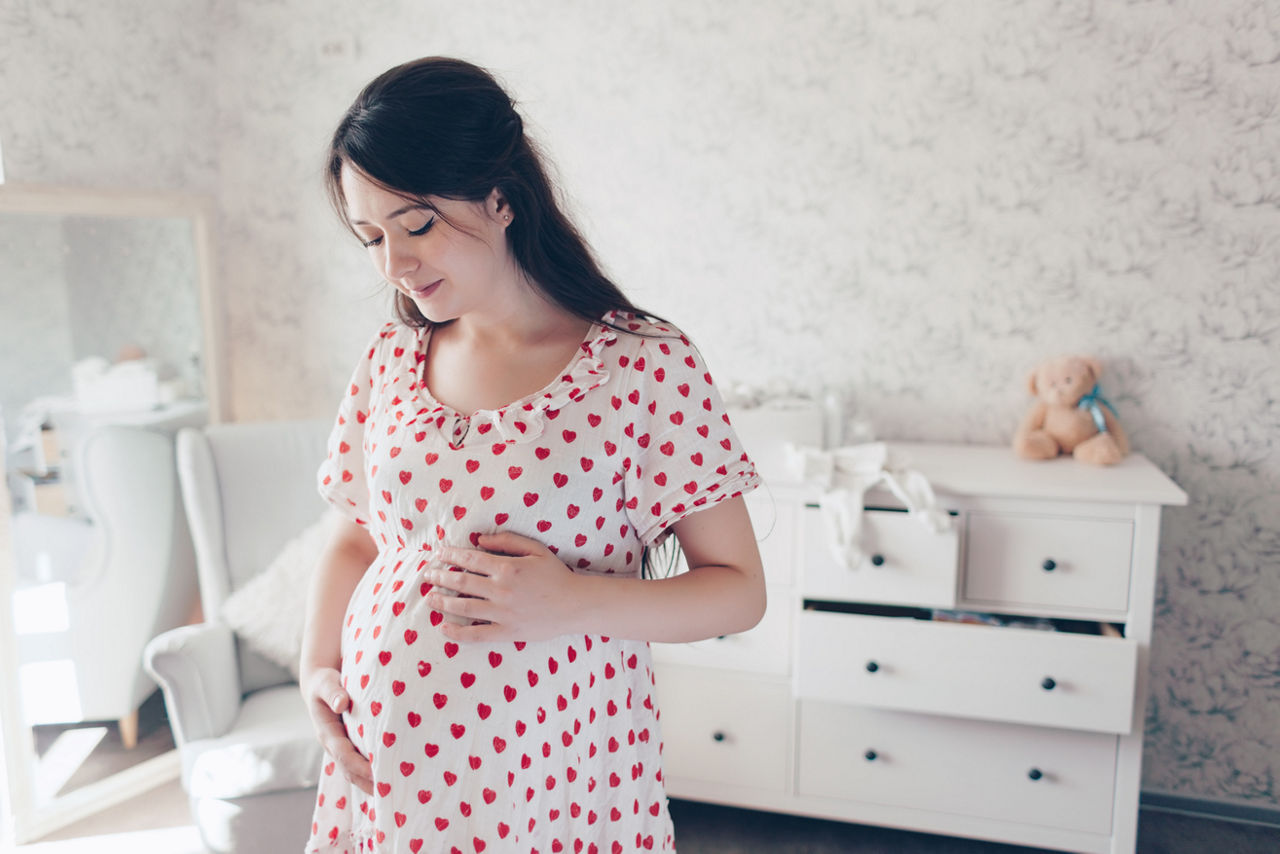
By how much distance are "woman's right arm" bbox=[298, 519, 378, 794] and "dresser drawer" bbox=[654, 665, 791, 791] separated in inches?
40.2

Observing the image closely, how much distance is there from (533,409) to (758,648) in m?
1.19

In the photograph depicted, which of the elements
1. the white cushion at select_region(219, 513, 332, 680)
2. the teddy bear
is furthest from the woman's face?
the teddy bear

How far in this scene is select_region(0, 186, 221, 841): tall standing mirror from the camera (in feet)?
6.24

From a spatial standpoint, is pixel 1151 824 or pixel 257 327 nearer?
pixel 1151 824

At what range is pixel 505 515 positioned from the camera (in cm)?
83

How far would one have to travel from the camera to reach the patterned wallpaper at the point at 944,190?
1.89 meters

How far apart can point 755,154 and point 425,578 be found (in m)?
1.55

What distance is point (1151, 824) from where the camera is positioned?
6.63ft

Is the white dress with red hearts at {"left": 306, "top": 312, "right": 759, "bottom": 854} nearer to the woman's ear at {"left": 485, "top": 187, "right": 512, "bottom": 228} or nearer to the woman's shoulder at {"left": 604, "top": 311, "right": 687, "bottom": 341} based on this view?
the woman's shoulder at {"left": 604, "top": 311, "right": 687, "bottom": 341}

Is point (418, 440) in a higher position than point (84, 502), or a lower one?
higher

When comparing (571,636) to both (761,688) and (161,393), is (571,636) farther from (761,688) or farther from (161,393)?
(161,393)

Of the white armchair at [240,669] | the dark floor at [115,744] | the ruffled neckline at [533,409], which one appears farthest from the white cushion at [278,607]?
the ruffled neckline at [533,409]

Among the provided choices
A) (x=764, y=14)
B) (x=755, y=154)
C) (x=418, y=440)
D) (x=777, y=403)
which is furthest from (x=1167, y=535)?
(x=418, y=440)

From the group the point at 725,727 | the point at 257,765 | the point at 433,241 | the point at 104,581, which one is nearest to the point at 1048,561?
the point at 725,727
